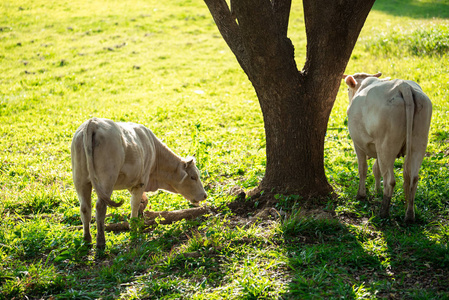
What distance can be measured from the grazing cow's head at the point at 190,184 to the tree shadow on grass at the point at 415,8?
732 inches

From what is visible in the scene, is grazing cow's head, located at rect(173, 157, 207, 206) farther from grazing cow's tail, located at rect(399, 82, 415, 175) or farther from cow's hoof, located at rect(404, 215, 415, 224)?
grazing cow's tail, located at rect(399, 82, 415, 175)

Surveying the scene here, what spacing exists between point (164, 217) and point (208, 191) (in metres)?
1.29

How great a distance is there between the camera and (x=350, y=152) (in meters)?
8.70

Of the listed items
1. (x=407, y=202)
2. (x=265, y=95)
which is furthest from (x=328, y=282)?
(x=265, y=95)

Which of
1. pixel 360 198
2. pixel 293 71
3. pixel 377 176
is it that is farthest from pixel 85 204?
pixel 377 176

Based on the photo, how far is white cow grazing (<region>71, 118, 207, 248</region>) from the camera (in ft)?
17.5

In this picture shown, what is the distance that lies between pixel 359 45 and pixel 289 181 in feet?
43.8

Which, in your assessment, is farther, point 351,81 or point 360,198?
point 351,81

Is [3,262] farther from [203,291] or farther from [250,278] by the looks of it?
[250,278]

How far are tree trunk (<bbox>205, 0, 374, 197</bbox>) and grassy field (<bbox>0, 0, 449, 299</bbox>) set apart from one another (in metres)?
0.51

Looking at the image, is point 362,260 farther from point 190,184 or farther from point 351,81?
point 351,81

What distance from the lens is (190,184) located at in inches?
277

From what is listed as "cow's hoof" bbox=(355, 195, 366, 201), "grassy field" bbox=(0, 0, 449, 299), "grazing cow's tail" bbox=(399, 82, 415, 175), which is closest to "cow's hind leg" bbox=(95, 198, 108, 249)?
"grassy field" bbox=(0, 0, 449, 299)

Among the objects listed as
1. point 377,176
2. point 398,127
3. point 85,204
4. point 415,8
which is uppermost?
point 415,8
